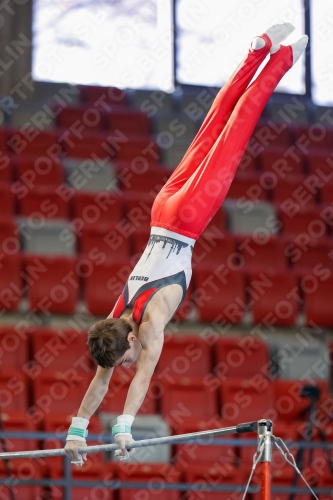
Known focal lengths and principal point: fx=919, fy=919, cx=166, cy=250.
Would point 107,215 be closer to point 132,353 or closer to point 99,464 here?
point 99,464

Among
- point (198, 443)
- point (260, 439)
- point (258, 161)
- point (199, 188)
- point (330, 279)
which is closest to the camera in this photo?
point (260, 439)

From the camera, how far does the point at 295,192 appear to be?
8688 millimetres

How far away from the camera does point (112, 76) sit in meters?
10.0

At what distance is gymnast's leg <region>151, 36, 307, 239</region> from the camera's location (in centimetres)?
470

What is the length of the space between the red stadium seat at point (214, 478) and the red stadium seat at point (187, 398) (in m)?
0.48

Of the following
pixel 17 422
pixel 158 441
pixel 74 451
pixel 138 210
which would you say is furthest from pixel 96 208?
pixel 158 441

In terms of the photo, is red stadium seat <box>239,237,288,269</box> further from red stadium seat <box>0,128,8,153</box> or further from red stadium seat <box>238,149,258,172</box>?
red stadium seat <box>0,128,8,153</box>

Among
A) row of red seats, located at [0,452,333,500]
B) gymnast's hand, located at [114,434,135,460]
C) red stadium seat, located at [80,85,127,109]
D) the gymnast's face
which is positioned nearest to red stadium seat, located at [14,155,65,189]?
red stadium seat, located at [80,85,127,109]

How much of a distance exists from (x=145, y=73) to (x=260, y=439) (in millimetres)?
6940

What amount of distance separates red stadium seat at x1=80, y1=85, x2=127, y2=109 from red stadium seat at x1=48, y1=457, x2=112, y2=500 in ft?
15.9

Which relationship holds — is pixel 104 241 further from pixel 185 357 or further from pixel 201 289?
pixel 185 357

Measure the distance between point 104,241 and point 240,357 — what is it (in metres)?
1.51

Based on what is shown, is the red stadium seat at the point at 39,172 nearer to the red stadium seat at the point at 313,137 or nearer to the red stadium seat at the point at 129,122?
the red stadium seat at the point at 129,122

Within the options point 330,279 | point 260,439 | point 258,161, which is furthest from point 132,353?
point 258,161
